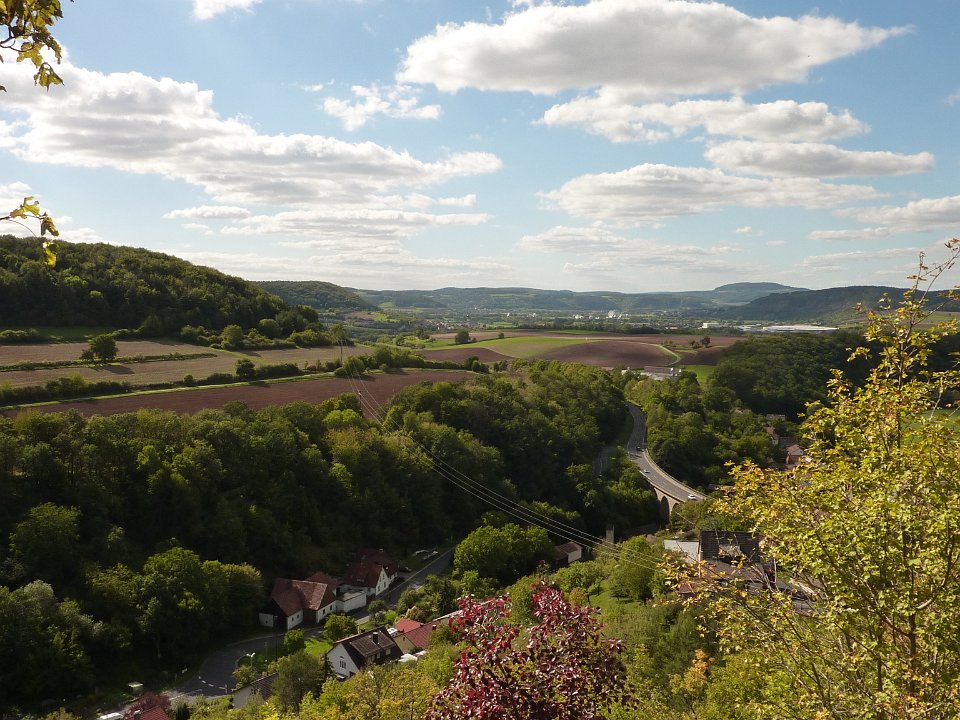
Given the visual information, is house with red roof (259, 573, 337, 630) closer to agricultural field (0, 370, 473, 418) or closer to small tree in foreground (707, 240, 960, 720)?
agricultural field (0, 370, 473, 418)

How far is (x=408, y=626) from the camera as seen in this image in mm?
28828

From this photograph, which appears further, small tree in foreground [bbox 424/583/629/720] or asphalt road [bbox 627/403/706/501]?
asphalt road [bbox 627/403/706/501]

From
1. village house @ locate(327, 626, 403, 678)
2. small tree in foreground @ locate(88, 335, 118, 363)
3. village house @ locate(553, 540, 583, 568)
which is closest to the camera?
village house @ locate(327, 626, 403, 678)

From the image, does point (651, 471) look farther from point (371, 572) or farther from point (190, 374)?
point (190, 374)

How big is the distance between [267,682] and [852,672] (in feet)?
73.7

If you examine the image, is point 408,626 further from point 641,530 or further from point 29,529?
point 641,530

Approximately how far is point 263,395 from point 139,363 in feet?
35.7

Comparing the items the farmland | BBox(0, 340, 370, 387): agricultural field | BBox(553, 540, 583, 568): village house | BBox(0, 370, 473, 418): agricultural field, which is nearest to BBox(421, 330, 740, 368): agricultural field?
the farmland

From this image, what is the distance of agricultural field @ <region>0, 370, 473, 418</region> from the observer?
36875 mm

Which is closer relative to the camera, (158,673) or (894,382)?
(894,382)

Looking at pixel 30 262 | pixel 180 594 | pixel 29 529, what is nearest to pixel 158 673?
pixel 180 594

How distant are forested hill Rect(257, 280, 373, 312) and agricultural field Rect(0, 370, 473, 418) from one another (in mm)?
91391

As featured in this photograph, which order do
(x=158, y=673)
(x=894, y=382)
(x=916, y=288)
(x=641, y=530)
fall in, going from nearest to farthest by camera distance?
(x=916, y=288) → (x=894, y=382) → (x=158, y=673) → (x=641, y=530)

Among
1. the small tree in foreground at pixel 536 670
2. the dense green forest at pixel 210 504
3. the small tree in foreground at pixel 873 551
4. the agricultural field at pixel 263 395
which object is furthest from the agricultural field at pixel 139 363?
the small tree in foreground at pixel 873 551
